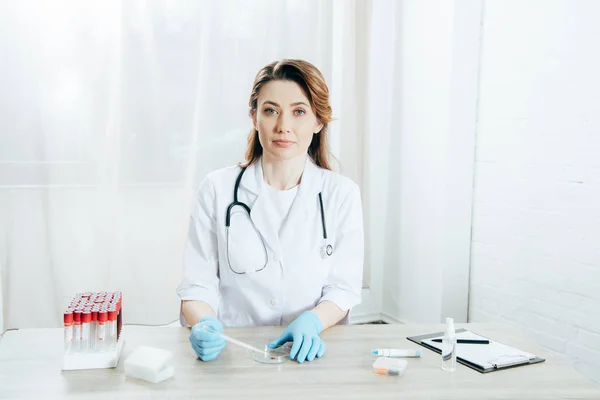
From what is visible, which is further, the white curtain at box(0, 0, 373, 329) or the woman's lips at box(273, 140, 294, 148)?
the white curtain at box(0, 0, 373, 329)

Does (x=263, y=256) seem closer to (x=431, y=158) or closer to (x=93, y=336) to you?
(x=93, y=336)

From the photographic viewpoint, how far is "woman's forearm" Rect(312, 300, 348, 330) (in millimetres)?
1714

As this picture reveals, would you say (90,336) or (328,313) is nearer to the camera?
(90,336)

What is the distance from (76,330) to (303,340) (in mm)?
503

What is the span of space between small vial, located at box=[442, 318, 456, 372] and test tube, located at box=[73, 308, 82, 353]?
79 centimetres

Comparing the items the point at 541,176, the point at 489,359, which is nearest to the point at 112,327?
the point at 489,359

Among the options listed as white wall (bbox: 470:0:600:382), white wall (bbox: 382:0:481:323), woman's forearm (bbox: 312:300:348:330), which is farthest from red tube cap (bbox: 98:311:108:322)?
white wall (bbox: 382:0:481:323)

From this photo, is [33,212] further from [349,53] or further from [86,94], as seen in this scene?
[349,53]

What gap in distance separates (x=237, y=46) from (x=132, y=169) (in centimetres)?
78

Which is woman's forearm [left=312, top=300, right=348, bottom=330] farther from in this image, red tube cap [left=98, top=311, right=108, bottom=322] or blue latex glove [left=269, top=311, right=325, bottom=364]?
red tube cap [left=98, top=311, right=108, bottom=322]

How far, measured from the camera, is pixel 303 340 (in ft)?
4.73

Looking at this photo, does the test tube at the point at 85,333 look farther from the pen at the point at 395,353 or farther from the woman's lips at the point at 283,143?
the woman's lips at the point at 283,143

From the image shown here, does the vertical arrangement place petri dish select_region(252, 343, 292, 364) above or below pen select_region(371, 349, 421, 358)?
below

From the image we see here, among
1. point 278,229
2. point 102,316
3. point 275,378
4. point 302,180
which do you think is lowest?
point 275,378
